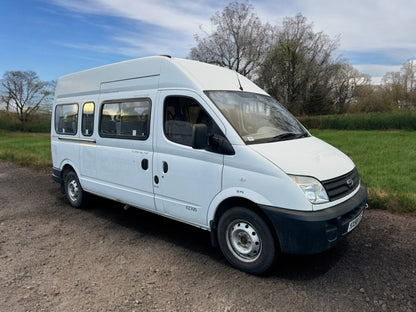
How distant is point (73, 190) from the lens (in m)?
6.30

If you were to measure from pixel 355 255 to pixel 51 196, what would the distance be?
6.54 m

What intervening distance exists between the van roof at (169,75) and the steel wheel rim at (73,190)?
6.48 feet

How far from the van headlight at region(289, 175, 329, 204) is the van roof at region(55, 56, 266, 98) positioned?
5.48 ft

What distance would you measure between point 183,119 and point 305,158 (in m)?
1.63

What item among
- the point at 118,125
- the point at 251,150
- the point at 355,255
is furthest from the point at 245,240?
the point at 118,125

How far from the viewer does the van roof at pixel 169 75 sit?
403 centimetres

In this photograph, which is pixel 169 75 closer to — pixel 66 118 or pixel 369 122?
pixel 66 118

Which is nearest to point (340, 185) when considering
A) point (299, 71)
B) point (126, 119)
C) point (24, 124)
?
point (126, 119)

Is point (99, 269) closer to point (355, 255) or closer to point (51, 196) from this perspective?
point (355, 255)

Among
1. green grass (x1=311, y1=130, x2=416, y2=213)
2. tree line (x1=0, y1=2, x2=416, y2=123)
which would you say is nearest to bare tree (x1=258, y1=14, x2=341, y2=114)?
tree line (x1=0, y1=2, x2=416, y2=123)

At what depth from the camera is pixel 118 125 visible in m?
4.98

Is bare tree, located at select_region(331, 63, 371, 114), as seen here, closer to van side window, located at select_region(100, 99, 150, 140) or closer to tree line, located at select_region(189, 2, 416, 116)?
tree line, located at select_region(189, 2, 416, 116)

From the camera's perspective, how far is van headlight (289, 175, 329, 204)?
3129mm

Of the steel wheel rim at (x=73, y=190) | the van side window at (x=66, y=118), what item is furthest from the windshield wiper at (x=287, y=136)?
the steel wheel rim at (x=73, y=190)
